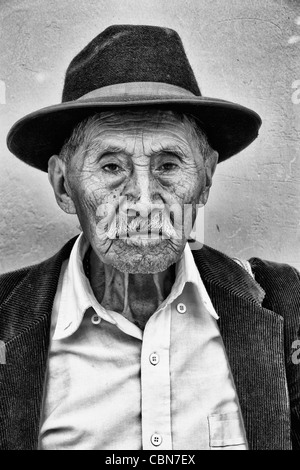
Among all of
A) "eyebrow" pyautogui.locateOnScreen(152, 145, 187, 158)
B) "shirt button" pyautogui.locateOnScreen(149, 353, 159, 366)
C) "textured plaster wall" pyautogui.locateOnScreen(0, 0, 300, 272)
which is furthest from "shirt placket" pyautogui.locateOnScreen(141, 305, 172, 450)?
"textured plaster wall" pyautogui.locateOnScreen(0, 0, 300, 272)

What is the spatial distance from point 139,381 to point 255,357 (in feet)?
1.32

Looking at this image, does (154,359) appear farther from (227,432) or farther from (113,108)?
(113,108)

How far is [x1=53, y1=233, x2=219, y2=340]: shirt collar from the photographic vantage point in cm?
211

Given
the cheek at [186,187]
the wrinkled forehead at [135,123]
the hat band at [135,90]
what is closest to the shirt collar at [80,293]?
the cheek at [186,187]

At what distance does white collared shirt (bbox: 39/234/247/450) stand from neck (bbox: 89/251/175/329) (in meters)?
0.10

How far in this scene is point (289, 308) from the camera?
2236 mm

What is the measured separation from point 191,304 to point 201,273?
0.15 metres

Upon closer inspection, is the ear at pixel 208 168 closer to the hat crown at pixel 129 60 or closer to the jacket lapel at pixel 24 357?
the hat crown at pixel 129 60

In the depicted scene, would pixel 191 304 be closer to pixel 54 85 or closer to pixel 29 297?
pixel 29 297

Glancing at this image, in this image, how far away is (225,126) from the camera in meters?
2.30

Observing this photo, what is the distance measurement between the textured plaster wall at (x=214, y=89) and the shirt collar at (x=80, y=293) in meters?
0.62

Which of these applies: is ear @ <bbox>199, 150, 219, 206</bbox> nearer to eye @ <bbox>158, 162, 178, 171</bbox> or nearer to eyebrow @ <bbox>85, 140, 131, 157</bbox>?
eye @ <bbox>158, 162, 178, 171</bbox>

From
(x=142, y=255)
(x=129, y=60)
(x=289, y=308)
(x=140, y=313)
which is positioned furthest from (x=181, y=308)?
(x=129, y=60)
